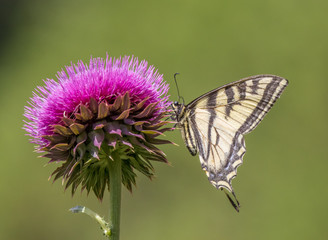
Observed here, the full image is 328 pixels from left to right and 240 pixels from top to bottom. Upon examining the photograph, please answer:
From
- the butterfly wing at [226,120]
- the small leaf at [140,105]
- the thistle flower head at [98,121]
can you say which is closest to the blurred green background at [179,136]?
the butterfly wing at [226,120]

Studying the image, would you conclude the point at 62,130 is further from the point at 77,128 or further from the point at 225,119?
the point at 225,119

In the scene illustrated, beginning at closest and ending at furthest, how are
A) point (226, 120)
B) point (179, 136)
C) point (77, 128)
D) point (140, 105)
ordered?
1. point (77, 128)
2. point (140, 105)
3. point (226, 120)
4. point (179, 136)

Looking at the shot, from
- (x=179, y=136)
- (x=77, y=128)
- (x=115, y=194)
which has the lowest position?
(x=115, y=194)

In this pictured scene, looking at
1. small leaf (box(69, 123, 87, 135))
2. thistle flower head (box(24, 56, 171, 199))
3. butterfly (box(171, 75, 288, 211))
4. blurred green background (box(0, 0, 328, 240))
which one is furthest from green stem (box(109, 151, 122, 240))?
blurred green background (box(0, 0, 328, 240))

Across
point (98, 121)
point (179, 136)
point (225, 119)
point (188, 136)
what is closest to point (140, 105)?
point (98, 121)

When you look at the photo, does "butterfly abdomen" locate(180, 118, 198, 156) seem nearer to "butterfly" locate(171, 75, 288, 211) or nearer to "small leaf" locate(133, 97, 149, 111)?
"butterfly" locate(171, 75, 288, 211)

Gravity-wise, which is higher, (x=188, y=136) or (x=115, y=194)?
(x=188, y=136)
